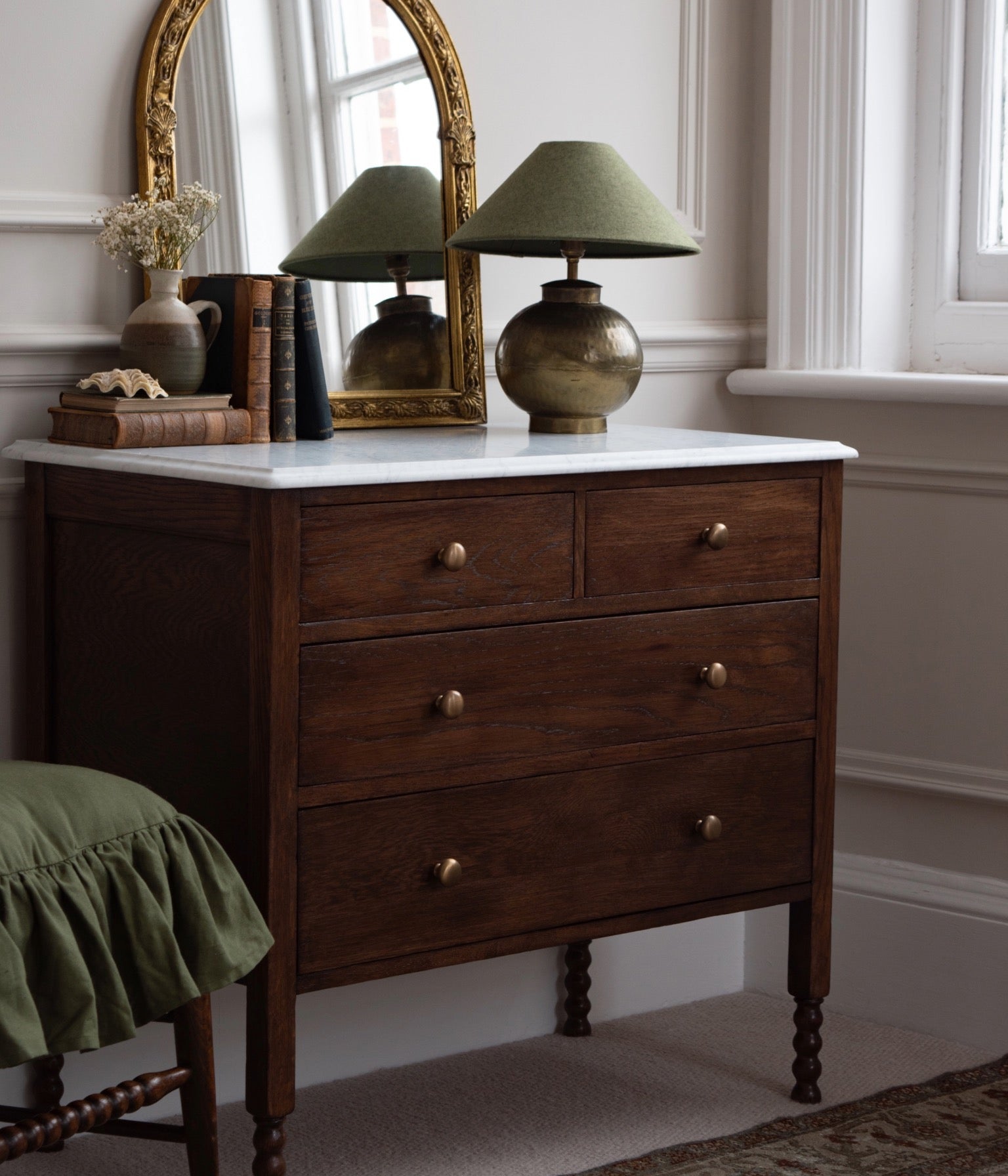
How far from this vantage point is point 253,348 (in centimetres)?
206

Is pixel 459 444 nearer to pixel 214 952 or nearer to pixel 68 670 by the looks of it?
Answer: pixel 68 670

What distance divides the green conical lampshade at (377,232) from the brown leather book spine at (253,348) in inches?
10.1

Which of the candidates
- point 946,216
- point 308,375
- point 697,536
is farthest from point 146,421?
point 946,216

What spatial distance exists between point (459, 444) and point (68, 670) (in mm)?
601

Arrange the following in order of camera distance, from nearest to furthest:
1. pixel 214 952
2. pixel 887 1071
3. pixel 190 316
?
pixel 214 952
pixel 190 316
pixel 887 1071

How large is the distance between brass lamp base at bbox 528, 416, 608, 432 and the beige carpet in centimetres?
100

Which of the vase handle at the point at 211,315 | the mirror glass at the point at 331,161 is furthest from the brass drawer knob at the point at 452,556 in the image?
the mirror glass at the point at 331,161

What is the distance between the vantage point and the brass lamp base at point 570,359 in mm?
2248

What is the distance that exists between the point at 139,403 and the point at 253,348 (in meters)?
0.17

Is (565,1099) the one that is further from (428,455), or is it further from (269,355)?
(269,355)

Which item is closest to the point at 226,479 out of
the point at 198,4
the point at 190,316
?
the point at 190,316

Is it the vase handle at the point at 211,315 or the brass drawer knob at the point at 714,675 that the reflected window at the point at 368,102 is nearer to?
the vase handle at the point at 211,315

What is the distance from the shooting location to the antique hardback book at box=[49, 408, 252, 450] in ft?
6.41

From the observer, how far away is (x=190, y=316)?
207 cm
